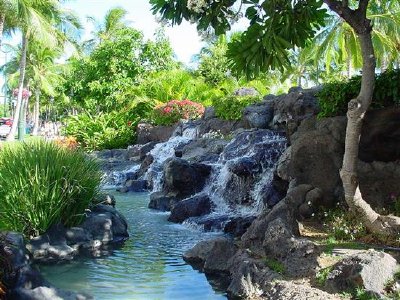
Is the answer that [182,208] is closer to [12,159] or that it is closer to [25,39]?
[12,159]

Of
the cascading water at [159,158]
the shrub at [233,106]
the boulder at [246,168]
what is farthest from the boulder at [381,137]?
the shrub at [233,106]

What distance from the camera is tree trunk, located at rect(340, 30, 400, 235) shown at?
25.1ft

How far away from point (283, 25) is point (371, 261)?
368 cm

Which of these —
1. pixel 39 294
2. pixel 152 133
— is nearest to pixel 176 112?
pixel 152 133

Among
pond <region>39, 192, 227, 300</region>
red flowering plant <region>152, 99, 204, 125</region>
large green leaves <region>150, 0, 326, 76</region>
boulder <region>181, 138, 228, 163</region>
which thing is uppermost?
red flowering plant <region>152, 99, 204, 125</region>

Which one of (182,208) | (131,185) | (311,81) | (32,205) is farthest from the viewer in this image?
(311,81)

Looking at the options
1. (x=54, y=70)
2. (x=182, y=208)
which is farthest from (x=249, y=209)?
(x=54, y=70)

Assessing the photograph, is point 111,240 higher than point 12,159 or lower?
lower

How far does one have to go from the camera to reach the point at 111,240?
34.8 ft

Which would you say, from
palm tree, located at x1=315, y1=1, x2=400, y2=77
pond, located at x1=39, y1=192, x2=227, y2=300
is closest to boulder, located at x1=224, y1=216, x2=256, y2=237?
pond, located at x1=39, y1=192, x2=227, y2=300

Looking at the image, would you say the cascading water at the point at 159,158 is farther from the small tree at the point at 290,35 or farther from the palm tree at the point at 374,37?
the small tree at the point at 290,35

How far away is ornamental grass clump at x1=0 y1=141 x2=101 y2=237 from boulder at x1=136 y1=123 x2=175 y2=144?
16095mm

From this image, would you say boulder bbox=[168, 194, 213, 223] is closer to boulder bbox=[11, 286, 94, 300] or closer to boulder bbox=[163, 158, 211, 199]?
boulder bbox=[163, 158, 211, 199]

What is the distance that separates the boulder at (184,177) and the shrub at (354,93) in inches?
222
